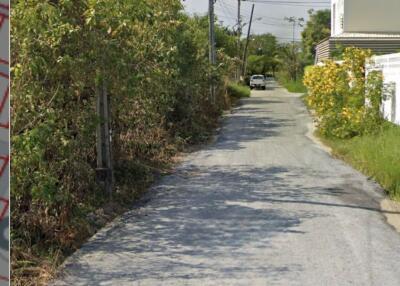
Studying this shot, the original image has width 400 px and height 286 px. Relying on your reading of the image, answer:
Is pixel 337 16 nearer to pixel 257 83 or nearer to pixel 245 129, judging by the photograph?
pixel 245 129

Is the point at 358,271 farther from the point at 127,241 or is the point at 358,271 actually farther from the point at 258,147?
the point at 258,147

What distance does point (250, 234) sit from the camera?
6.89m

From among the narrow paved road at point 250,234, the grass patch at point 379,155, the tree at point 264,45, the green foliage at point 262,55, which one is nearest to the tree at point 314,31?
the green foliage at point 262,55

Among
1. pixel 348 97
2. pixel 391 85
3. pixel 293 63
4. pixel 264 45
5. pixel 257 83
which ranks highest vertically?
pixel 264 45

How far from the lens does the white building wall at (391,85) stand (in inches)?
525

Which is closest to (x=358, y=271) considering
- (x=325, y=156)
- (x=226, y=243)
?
(x=226, y=243)

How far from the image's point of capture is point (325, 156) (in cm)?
1351

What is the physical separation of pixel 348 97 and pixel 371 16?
17240mm

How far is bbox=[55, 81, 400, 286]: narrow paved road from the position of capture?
18.0ft

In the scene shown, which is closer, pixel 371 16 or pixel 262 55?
pixel 371 16

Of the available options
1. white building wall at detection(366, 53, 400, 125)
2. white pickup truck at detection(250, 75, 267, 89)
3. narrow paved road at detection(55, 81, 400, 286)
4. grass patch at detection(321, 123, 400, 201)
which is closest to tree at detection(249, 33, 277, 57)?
white pickup truck at detection(250, 75, 267, 89)

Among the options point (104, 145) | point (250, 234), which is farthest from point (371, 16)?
point (250, 234)

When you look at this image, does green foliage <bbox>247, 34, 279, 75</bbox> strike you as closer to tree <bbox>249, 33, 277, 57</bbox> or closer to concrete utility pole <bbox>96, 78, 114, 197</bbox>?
tree <bbox>249, 33, 277, 57</bbox>

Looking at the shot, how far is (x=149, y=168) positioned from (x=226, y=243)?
4.89m
